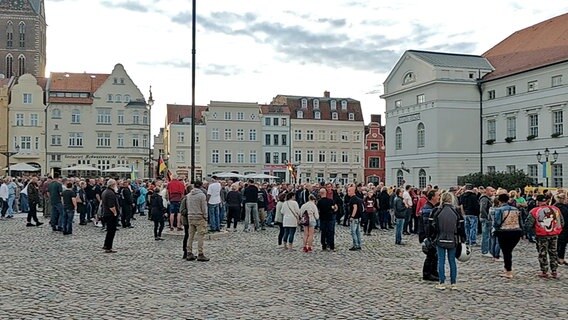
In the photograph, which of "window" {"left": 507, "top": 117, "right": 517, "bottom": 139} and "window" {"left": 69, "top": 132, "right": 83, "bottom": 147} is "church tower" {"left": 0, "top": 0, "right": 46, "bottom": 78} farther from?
"window" {"left": 507, "top": 117, "right": 517, "bottom": 139}

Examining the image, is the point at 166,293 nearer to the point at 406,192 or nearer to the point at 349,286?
the point at 349,286

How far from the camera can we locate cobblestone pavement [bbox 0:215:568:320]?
923 centimetres

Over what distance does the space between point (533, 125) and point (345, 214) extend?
3242 cm

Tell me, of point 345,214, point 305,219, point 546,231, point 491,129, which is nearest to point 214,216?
point 305,219

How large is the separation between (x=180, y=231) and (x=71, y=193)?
11.7ft

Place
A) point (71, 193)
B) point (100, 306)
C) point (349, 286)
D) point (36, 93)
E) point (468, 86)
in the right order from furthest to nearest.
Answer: point (36, 93)
point (468, 86)
point (71, 193)
point (349, 286)
point (100, 306)

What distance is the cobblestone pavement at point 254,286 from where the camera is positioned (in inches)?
363

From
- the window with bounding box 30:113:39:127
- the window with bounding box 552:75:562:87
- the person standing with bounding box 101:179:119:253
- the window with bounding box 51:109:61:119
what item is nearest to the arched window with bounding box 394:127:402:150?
the window with bounding box 552:75:562:87

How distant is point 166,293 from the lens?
1055 cm

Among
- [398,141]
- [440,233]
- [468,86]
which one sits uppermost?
[468,86]

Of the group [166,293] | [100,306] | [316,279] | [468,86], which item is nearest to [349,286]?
[316,279]

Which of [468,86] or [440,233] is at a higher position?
[468,86]

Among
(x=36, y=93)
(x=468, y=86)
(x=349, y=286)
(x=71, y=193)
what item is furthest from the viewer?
(x=36, y=93)

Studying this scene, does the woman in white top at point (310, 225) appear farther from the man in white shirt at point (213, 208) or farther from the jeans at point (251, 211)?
the jeans at point (251, 211)
